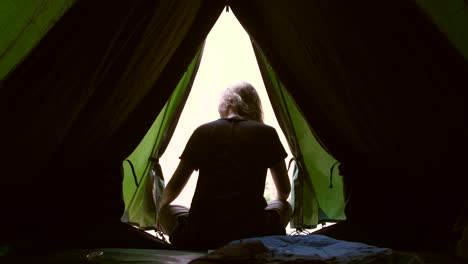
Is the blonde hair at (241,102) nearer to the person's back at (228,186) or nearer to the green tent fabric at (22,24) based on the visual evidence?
the person's back at (228,186)

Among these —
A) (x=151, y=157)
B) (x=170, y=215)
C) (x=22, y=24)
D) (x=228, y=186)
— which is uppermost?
(x=22, y=24)

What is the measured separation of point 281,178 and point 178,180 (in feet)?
1.72

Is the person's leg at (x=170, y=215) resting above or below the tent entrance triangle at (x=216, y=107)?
below

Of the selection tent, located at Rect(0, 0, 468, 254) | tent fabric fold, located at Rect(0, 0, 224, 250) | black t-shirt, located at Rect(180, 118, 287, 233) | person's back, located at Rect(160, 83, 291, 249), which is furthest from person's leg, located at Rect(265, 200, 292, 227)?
tent fabric fold, located at Rect(0, 0, 224, 250)

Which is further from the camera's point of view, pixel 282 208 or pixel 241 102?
pixel 241 102

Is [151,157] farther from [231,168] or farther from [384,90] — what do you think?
[384,90]

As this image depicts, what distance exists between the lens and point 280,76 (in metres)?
1.95

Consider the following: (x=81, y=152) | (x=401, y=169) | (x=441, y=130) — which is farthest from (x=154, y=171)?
(x=441, y=130)

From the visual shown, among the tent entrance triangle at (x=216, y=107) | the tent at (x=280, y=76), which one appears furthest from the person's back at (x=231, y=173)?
the tent entrance triangle at (x=216, y=107)

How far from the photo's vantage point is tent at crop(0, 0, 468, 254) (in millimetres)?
1729

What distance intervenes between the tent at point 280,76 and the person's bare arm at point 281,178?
255 mm

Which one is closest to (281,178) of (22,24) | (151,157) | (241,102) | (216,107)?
(241,102)

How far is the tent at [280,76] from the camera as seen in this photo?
173 centimetres

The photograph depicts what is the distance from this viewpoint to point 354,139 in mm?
1900
